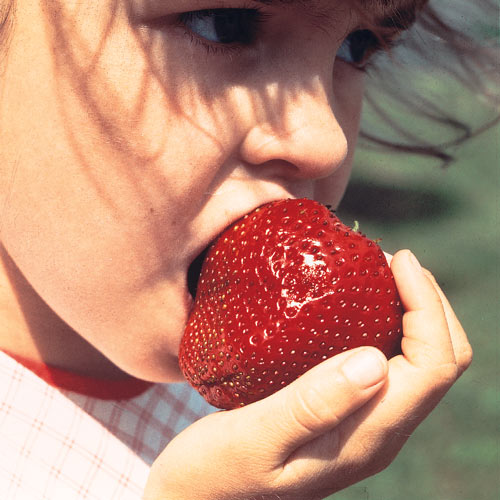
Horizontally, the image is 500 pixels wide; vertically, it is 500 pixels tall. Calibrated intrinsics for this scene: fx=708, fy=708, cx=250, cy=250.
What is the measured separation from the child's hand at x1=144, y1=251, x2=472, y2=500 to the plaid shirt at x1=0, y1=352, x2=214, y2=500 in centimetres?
19

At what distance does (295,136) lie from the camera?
710 mm

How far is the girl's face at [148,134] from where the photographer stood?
67cm

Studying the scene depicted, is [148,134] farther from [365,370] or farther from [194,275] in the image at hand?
[365,370]

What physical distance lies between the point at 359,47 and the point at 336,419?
50cm

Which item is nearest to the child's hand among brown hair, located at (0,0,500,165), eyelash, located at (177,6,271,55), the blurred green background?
eyelash, located at (177,6,271,55)

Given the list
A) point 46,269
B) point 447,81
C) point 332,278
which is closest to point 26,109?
point 46,269

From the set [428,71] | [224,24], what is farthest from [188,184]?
[428,71]

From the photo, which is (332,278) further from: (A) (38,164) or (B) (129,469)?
(B) (129,469)

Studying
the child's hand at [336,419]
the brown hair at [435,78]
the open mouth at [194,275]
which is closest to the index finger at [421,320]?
the child's hand at [336,419]

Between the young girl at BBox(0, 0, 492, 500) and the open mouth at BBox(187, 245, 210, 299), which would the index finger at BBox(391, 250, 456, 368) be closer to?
the young girl at BBox(0, 0, 492, 500)

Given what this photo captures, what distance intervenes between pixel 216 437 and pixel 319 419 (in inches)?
5.9

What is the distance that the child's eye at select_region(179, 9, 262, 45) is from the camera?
2.25 feet

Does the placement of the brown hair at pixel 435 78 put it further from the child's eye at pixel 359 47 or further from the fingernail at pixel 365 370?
the fingernail at pixel 365 370

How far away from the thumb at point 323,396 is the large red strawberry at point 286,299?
0.03 meters
